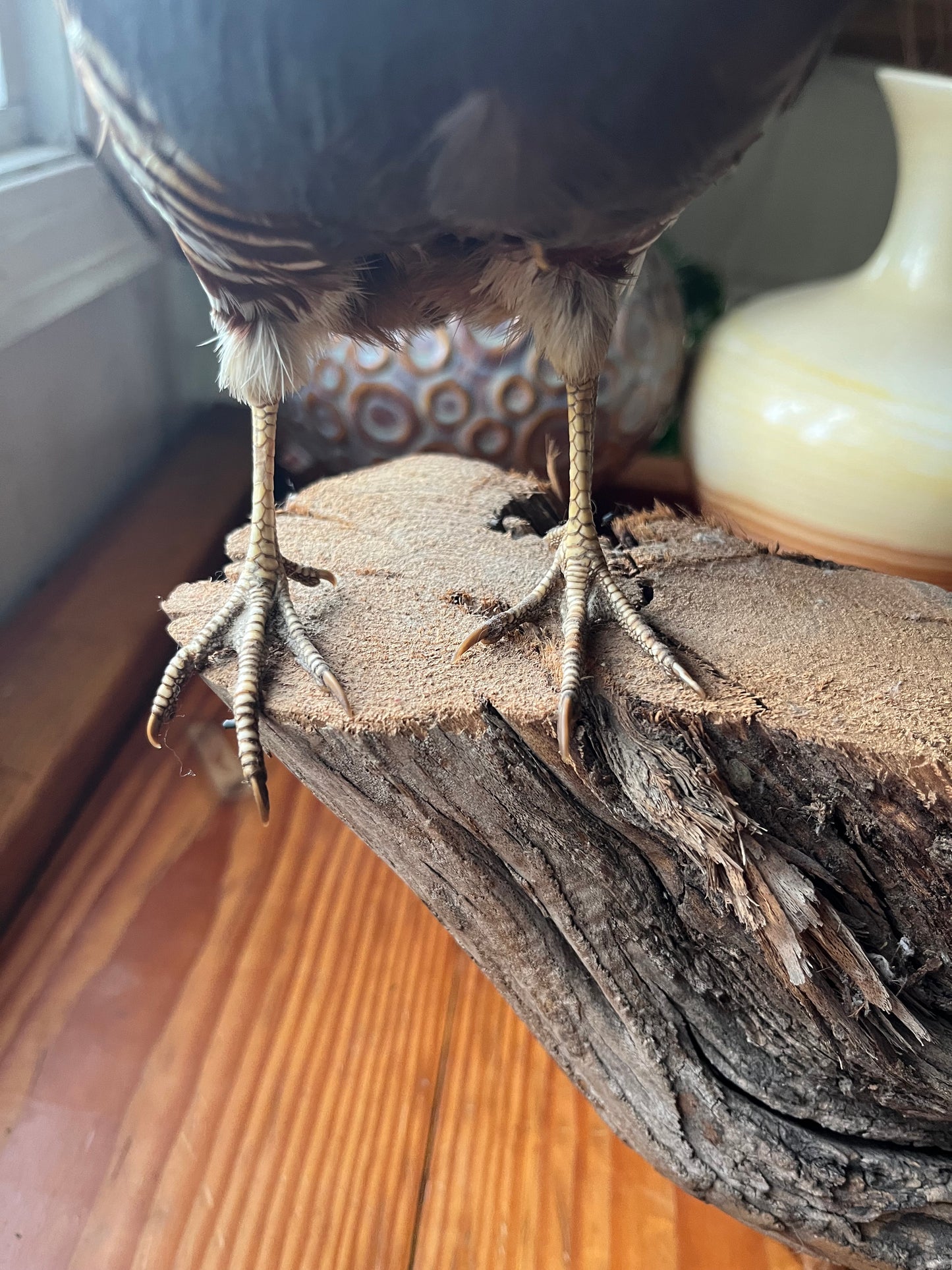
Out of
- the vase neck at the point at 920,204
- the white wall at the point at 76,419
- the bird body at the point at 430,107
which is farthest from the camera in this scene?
the white wall at the point at 76,419

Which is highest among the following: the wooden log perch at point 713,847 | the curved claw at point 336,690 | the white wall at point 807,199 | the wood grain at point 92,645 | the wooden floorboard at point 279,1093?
the white wall at point 807,199

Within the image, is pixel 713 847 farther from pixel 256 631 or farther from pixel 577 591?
pixel 256 631

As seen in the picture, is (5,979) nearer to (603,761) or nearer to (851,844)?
(603,761)

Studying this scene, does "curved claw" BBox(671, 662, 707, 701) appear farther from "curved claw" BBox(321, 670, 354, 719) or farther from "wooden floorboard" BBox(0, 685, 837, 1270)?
"wooden floorboard" BBox(0, 685, 837, 1270)

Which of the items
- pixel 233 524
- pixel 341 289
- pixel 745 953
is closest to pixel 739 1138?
pixel 745 953

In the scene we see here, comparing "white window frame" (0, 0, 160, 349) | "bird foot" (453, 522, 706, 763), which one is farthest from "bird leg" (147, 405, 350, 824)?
"white window frame" (0, 0, 160, 349)

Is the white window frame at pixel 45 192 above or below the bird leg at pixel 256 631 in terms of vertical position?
above

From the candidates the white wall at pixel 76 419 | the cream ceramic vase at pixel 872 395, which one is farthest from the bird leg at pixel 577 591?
the white wall at pixel 76 419

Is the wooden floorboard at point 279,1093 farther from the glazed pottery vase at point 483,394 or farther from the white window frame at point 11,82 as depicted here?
the white window frame at point 11,82
